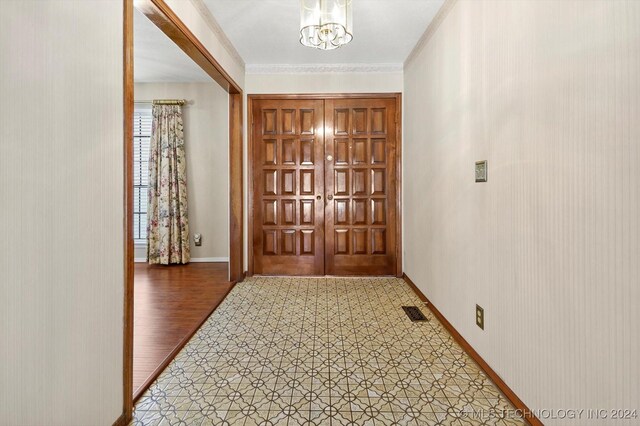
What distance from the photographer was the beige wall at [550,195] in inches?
41.0

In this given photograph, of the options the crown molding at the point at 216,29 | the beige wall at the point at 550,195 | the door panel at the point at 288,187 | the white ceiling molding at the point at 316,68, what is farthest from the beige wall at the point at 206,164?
the beige wall at the point at 550,195

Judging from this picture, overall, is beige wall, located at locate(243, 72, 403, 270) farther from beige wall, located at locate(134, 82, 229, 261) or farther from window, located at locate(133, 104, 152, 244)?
window, located at locate(133, 104, 152, 244)

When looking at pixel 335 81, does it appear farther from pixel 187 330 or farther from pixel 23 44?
pixel 23 44

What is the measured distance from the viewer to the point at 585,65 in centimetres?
117

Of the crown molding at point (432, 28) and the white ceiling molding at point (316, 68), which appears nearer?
the crown molding at point (432, 28)

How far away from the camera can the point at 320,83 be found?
4.04 m

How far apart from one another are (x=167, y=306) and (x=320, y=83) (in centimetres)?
295

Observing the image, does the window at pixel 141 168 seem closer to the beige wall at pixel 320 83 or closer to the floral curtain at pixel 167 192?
the floral curtain at pixel 167 192

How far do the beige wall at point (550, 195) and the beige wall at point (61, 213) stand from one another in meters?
1.83

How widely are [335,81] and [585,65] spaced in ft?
10.3

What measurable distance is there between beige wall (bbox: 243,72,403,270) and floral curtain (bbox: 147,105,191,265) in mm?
1355

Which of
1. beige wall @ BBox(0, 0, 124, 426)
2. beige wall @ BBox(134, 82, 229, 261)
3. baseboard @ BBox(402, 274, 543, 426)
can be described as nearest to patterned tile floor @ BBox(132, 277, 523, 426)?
baseboard @ BBox(402, 274, 543, 426)

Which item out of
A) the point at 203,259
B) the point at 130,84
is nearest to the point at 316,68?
the point at 130,84

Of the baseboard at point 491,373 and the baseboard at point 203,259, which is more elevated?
the baseboard at point 203,259
